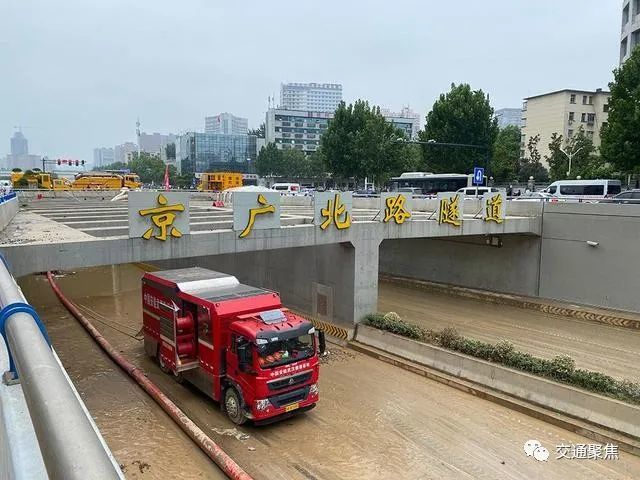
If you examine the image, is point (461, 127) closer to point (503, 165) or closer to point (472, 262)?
point (503, 165)

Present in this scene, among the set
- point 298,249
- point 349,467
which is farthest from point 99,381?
point 298,249

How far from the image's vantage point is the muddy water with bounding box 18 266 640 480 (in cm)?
1041

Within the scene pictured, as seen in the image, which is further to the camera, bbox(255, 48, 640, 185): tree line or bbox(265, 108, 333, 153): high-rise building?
bbox(265, 108, 333, 153): high-rise building

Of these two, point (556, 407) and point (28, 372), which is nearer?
point (28, 372)

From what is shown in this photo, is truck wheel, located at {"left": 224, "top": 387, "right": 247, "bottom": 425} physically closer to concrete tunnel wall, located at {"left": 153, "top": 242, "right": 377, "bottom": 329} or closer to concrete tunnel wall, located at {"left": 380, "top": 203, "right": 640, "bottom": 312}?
concrete tunnel wall, located at {"left": 153, "top": 242, "right": 377, "bottom": 329}

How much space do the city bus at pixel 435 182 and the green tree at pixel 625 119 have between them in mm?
13533

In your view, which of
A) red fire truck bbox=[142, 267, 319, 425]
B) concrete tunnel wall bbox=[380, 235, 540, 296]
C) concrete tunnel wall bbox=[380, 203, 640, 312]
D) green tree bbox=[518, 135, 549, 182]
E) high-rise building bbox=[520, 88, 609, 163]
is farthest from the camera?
high-rise building bbox=[520, 88, 609, 163]

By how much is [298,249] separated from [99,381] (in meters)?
10.3

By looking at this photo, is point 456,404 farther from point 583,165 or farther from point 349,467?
point 583,165

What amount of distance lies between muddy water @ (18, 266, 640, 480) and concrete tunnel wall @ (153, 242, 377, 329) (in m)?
3.25

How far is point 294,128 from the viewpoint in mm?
129625

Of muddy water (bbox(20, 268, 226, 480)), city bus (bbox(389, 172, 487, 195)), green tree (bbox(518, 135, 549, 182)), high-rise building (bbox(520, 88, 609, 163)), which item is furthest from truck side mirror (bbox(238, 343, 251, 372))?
high-rise building (bbox(520, 88, 609, 163))

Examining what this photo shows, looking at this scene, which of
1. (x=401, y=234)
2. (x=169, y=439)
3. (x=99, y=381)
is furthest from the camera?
(x=401, y=234)

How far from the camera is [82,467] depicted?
126 cm
